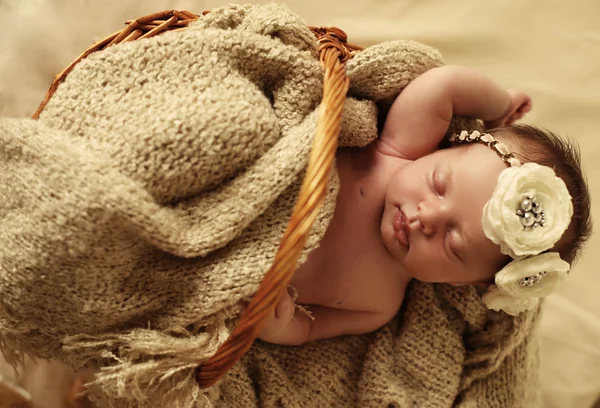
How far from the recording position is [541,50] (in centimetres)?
145

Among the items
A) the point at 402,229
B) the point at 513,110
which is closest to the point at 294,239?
the point at 402,229

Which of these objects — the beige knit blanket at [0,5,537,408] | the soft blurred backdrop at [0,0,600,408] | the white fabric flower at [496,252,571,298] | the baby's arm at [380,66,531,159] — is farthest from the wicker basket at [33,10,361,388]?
the soft blurred backdrop at [0,0,600,408]

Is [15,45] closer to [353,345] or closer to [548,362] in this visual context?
[353,345]

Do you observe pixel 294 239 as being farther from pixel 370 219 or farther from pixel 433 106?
pixel 433 106

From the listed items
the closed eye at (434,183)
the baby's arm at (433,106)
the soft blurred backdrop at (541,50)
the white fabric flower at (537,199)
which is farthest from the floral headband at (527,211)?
the soft blurred backdrop at (541,50)

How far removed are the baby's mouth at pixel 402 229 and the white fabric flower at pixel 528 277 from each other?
15 cm

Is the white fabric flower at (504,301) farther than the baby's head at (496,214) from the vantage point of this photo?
Yes

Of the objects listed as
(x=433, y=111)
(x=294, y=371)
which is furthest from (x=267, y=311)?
(x=433, y=111)

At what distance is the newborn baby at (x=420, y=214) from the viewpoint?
2.73 ft

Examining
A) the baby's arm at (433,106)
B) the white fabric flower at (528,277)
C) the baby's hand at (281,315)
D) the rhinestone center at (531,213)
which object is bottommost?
the white fabric flower at (528,277)

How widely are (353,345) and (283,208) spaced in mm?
429

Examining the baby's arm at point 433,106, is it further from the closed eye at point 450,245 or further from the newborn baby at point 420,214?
the closed eye at point 450,245

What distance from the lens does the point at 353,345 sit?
3.50 ft

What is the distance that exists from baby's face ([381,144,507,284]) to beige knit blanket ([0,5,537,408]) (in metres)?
0.15
